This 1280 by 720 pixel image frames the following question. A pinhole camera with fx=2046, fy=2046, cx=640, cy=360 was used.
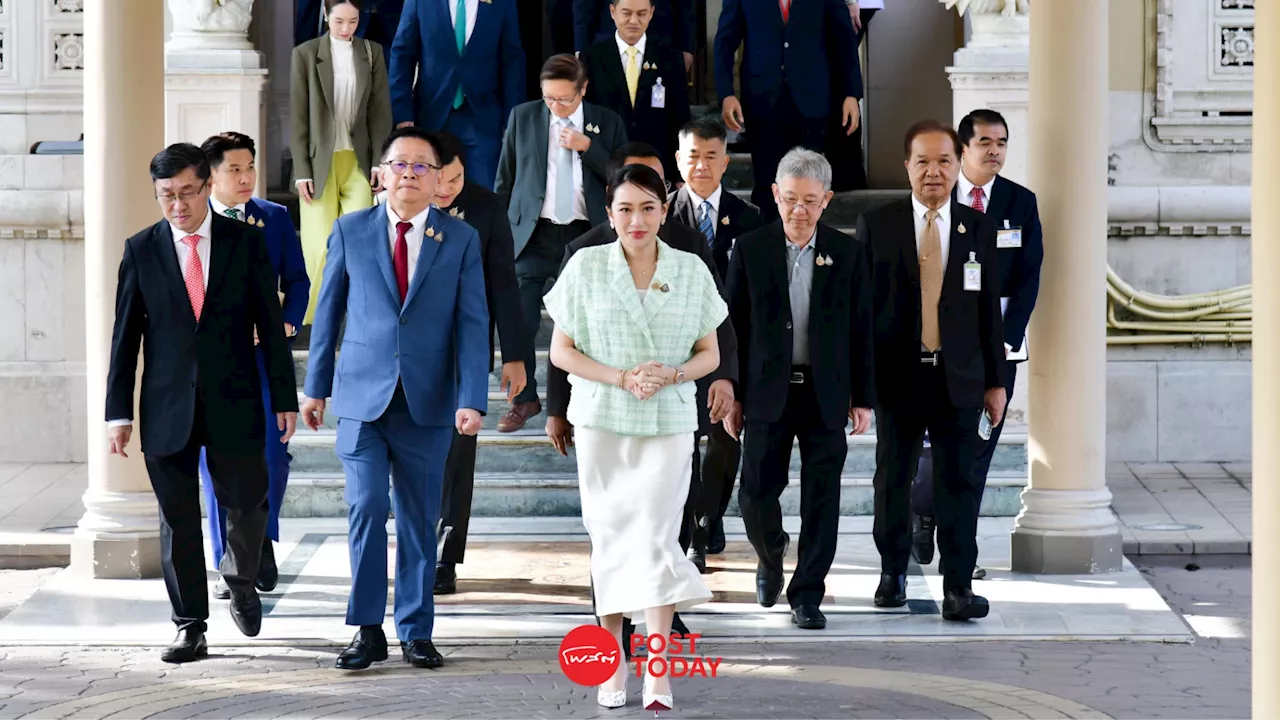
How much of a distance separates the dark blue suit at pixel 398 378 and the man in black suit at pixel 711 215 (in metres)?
1.04

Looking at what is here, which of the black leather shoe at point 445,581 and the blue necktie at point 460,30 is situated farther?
the blue necktie at point 460,30

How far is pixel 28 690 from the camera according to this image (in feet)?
21.9

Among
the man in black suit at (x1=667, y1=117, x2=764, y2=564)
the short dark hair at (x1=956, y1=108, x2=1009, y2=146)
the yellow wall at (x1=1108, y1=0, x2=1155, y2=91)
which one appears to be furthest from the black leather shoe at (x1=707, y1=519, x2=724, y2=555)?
the yellow wall at (x1=1108, y1=0, x2=1155, y2=91)

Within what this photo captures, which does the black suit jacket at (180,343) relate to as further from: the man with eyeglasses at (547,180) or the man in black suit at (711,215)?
the man with eyeglasses at (547,180)

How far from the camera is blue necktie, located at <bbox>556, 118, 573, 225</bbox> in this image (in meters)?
9.42

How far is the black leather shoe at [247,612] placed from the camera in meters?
7.30

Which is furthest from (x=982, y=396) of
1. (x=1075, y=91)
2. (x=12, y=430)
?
(x=12, y=430)

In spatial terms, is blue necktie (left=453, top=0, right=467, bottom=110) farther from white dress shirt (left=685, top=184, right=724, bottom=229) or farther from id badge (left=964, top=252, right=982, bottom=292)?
id badge (left=964, top=252, right=982, bottom=292)

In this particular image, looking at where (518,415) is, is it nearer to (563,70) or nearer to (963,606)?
(563,70)

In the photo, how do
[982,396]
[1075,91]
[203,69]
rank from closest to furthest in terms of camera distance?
[982,396]
[1075,91]
[203,69]

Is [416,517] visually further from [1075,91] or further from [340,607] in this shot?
[1075,91]

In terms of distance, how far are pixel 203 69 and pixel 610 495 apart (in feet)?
17.3

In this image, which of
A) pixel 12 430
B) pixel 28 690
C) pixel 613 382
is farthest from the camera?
pixel 12 430

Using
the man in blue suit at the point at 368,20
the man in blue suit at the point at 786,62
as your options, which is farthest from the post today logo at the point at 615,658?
the man in blue suit at the point at 368,20
